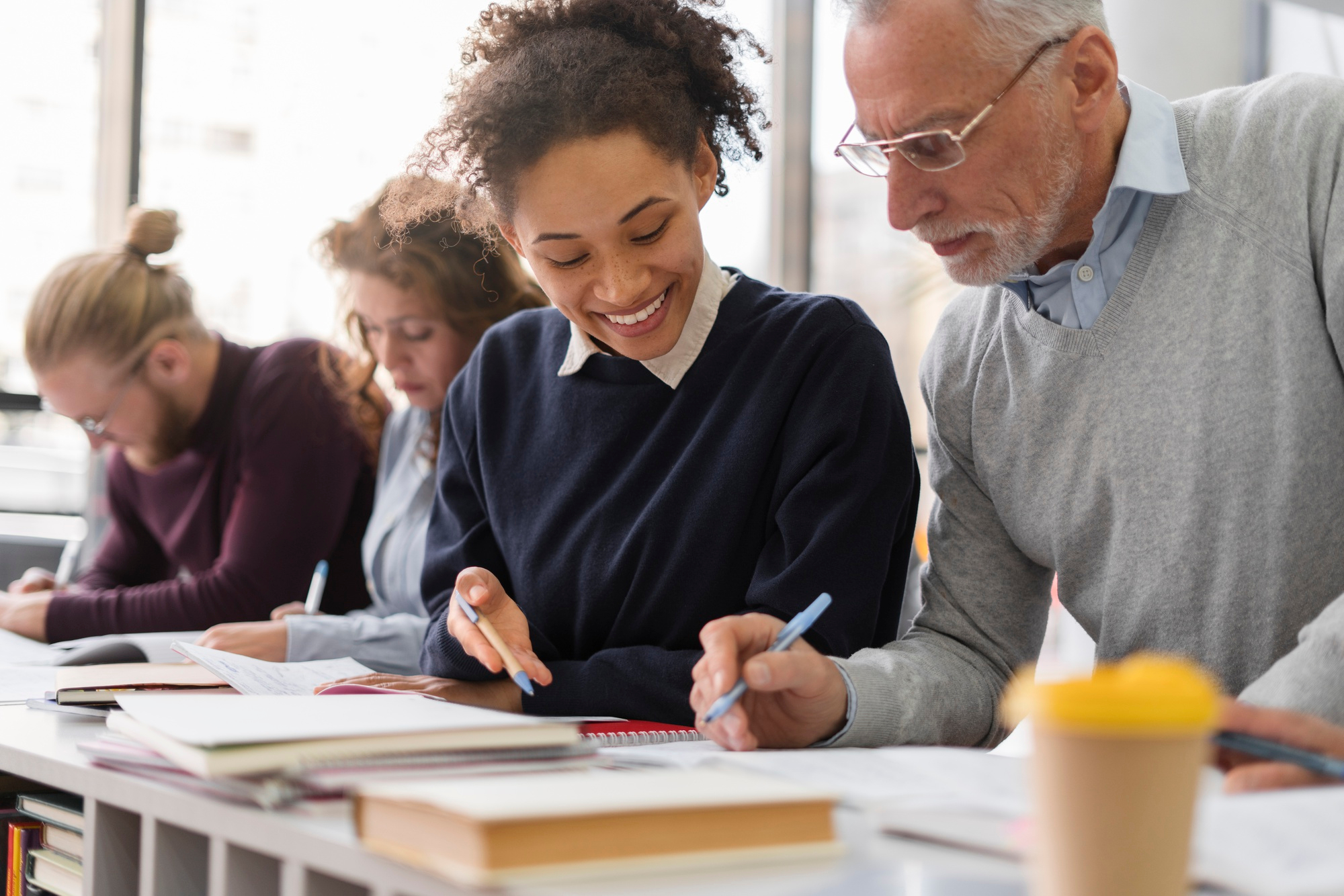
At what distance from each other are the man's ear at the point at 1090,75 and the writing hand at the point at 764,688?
2.11ft

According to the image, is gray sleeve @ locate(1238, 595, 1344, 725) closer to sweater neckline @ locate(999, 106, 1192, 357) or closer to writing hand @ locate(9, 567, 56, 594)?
sweater neckline @ locate(999, 106, 1192, 357)

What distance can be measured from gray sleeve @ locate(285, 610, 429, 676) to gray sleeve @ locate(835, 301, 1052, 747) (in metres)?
0.77

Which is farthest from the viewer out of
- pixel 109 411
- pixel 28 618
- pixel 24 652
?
pixel 109 411

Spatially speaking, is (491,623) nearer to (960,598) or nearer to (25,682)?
(960,598)

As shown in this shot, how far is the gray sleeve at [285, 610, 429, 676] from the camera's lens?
5.39ft

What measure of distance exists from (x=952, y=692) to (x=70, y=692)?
91cm

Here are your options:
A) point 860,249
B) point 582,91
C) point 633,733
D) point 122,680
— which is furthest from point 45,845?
point 860,249

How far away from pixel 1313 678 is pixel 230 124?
3.48 metres

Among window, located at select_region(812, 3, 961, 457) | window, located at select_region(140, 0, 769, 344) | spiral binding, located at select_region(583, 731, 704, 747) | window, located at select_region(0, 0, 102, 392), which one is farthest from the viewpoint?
window, located at select_region(812, 3, 961, 457)

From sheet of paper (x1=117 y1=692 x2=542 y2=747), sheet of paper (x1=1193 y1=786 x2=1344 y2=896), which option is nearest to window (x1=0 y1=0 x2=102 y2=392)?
sheet of paper (x1=117 y1=692 x2=542 y2=747)

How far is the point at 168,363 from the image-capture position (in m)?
2.22

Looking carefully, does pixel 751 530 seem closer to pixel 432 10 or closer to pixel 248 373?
pixel 248 373

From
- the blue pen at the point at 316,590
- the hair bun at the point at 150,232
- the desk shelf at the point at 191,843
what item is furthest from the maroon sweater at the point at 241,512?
the desk shelf at the point at 191,843

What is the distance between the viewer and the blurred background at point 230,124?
10.6 feet
